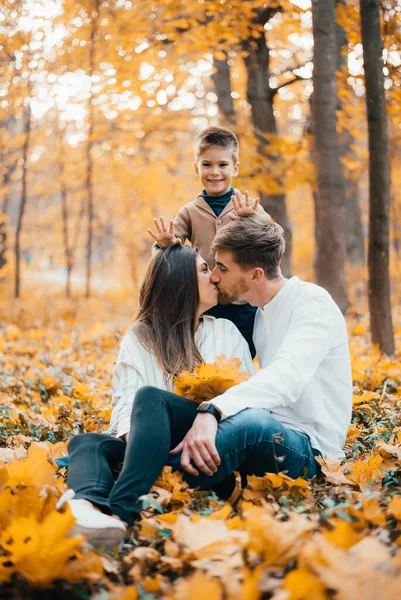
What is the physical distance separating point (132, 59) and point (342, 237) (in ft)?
13.3

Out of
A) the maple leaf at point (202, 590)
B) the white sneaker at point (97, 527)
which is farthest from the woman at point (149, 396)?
the maple leaf at point (202, 590)

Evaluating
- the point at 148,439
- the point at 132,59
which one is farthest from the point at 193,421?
the point at 132,59

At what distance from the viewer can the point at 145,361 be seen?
2916mm

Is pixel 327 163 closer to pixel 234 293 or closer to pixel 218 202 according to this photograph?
pixel 218 202

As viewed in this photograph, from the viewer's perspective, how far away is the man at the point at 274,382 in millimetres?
2420

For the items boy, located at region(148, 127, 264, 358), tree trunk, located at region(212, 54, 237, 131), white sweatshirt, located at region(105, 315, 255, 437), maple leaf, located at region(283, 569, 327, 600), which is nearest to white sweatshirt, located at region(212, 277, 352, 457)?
white sweatshirt, located at region(105, 315, 255, 437)

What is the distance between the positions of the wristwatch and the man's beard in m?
0.77

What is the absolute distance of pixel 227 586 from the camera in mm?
1469

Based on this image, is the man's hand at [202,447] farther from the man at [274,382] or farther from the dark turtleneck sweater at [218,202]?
the dark turtleneck sweater at [218,202]

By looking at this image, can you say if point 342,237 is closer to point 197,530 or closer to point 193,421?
point 193,421

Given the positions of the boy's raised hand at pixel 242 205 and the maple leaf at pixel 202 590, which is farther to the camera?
the boy's raised hand at pixel 242 205

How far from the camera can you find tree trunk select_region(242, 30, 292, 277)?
7500 millimetres

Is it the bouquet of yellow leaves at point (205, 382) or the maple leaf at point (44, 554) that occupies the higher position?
the bouquet of yellow leaves at point (205, 382)

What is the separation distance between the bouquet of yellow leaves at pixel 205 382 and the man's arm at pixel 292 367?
0.51 ft
